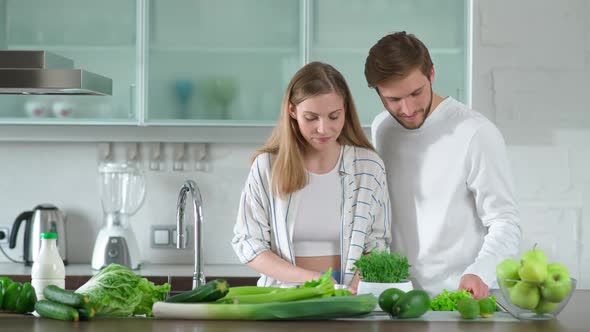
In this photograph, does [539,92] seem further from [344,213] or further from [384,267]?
[384,267]

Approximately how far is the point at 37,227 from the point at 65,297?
205cm

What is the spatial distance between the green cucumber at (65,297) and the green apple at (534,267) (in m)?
0.89

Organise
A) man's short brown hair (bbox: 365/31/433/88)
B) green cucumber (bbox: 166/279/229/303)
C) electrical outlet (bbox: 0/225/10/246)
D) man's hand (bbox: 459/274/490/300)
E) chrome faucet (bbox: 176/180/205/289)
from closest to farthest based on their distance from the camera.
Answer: green cucumber (bbox: 166/279/229/303)
man's hand (bbox: 459/274/490/300)
man's short brown hair (bbox: 365/31/433/88)
chrome faucet (bbox: 176/180/205/289)
electrical outlet (bbox: 0/225/10/246)

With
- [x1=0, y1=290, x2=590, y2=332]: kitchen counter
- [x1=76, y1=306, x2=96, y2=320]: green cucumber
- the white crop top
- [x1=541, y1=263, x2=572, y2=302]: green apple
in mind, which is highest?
the white crop top

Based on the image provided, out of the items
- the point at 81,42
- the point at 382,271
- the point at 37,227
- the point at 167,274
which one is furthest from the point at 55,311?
the point at 81,42

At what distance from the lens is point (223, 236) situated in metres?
4.11

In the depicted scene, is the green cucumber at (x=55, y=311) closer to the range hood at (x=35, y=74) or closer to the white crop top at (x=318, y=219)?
the white crop top at (x=318, y=219)

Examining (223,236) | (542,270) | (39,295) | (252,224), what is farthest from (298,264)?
(223,236)

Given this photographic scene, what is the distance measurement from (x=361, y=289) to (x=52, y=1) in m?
2.40

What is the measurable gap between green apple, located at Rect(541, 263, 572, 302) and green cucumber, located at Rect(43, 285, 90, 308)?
943mm

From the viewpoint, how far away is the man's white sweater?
2.54 m

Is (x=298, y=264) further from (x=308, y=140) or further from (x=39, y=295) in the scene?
(x=39, y=295)

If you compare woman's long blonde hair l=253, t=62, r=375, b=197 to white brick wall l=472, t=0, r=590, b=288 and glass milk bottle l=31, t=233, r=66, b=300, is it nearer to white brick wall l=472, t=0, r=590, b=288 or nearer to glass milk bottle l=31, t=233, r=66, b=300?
glass milk bottle l=31, t=233, r=66, b=300

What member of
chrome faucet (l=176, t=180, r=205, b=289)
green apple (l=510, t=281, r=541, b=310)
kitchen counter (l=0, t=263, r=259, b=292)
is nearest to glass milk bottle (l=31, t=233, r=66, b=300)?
chrome faucet (l=176, t=180, r=205, b=289)
